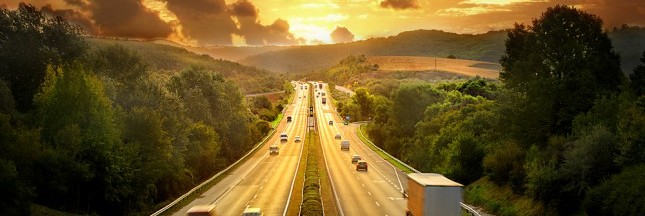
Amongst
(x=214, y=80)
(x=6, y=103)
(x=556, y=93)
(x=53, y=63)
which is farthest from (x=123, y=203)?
(x=214, y=80)

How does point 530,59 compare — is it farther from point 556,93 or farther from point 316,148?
point 316,148

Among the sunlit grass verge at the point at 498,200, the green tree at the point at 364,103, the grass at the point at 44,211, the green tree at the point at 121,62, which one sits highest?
the green tree at the point at 121,62

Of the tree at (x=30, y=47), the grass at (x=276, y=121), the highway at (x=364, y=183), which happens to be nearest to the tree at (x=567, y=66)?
the highway at (x=364, y=183)

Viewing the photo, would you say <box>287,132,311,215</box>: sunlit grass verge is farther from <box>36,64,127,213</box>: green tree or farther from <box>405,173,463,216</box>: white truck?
<box>405,173,463,216</box>: white truck

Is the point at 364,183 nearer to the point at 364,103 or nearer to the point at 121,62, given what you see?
the point at 121,62

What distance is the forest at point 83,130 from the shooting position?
39156mm

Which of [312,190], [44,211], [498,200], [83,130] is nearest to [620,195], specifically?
[498,200]

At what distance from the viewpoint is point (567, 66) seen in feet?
168

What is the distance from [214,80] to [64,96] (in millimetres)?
54074

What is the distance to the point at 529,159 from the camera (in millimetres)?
48406

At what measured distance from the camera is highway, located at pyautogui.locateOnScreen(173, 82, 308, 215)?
55.0m

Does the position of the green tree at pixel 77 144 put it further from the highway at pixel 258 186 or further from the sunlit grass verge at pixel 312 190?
the sunlit grass verge at pixel 312 190

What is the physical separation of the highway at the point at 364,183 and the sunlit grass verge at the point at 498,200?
7.05 m

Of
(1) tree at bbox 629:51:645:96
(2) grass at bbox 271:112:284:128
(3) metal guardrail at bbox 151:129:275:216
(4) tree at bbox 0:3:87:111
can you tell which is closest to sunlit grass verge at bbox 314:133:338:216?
(3) metal guardrail at bbox 151:129:275:216
